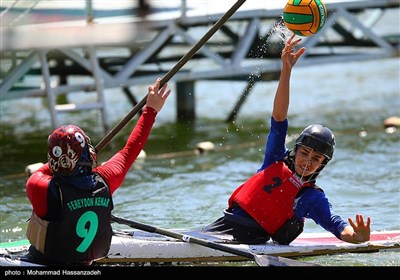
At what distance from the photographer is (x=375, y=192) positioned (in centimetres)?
1044

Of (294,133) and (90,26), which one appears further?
(294,133)

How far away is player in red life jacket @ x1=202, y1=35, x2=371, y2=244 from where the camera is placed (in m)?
7.21

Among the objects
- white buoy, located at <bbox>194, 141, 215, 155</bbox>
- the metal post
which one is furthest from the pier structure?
white buoy, located at <bbox>194, 141, 215, 155</bbox>

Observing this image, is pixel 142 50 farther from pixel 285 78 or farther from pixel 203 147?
pixel 285 78

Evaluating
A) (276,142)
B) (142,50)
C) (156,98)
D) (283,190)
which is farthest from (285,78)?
(142,50)

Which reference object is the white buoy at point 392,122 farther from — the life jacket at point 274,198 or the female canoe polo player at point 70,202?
the female canoe polo player at point 70,202

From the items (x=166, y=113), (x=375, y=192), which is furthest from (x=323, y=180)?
(x=166, y=113)

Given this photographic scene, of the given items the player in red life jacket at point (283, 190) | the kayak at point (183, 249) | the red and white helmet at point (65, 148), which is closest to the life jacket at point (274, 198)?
the player in red life jacket at point (283, 190)

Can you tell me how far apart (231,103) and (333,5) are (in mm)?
3077

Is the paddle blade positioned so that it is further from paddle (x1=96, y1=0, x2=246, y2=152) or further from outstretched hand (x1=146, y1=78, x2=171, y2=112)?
paddle (x1=96, y1=0, x2=246, y2=152)

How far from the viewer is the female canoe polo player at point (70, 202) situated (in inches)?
231

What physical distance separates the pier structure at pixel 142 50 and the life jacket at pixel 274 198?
8.81 ft

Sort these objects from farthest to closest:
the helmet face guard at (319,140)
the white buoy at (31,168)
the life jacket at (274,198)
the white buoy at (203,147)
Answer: the white buoy at (203,147) → the white buoy at (31,168) → the life jacket at (274,198) → the helmet face guard at (319,140)
